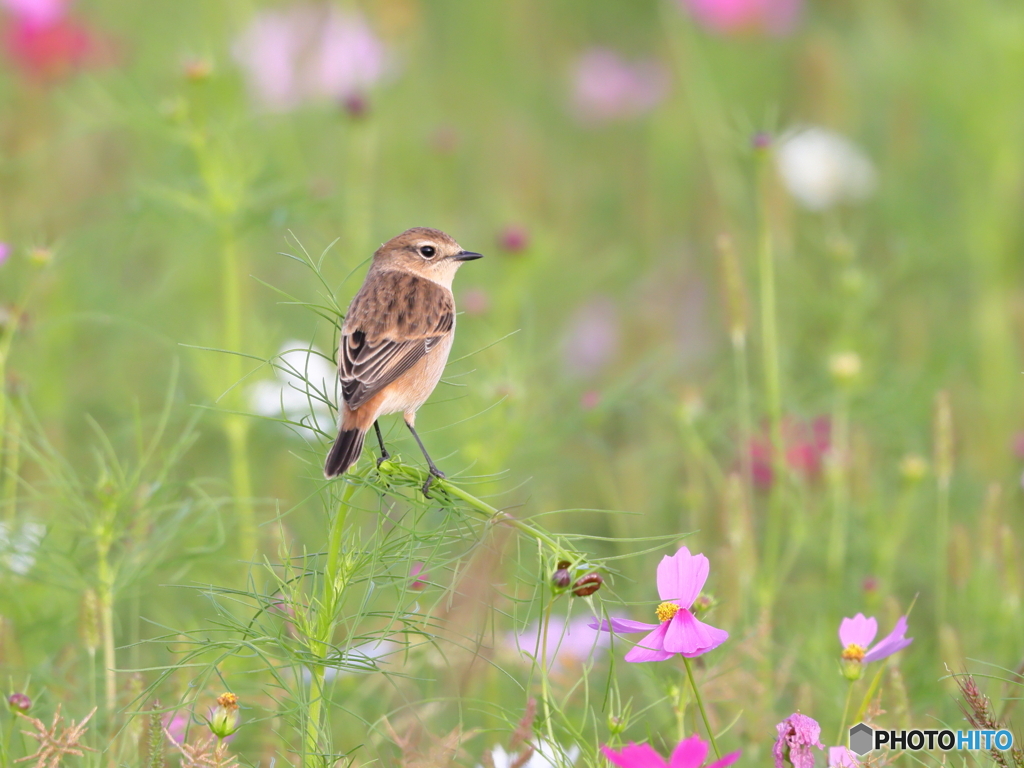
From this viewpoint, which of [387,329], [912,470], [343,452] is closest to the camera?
[343,452]

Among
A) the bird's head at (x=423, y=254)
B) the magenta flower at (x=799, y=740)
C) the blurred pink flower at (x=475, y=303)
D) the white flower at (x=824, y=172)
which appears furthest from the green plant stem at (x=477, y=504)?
the white flower at (x=824, y=172)

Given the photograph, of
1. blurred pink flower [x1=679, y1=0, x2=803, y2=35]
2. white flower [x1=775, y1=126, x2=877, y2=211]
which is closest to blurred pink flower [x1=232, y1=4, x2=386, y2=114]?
blurred pink flower [x1=679, y1=0, x2=803, y2=35]

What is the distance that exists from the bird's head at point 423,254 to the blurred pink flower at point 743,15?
4437mm

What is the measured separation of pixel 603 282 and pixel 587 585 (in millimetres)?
4531

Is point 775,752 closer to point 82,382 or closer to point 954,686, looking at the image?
point 954,686

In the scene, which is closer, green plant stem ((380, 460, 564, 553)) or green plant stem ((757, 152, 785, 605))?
green plant stem ((380, 460, 564, 553))

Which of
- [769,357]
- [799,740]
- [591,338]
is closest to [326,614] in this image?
[799,740]

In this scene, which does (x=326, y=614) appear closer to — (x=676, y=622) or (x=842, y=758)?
(x=676, y=622)

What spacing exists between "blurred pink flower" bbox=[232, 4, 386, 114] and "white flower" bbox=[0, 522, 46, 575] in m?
3.32

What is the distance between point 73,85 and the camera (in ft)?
20.2

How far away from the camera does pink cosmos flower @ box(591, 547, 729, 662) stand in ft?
5.67

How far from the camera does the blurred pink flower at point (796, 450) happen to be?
A: 3844mm

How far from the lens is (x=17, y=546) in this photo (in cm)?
282

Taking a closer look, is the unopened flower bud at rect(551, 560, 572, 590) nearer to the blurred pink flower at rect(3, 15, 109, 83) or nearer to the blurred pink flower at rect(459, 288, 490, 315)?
the blurred pink flower at rect(459, 288, 490, 315)
